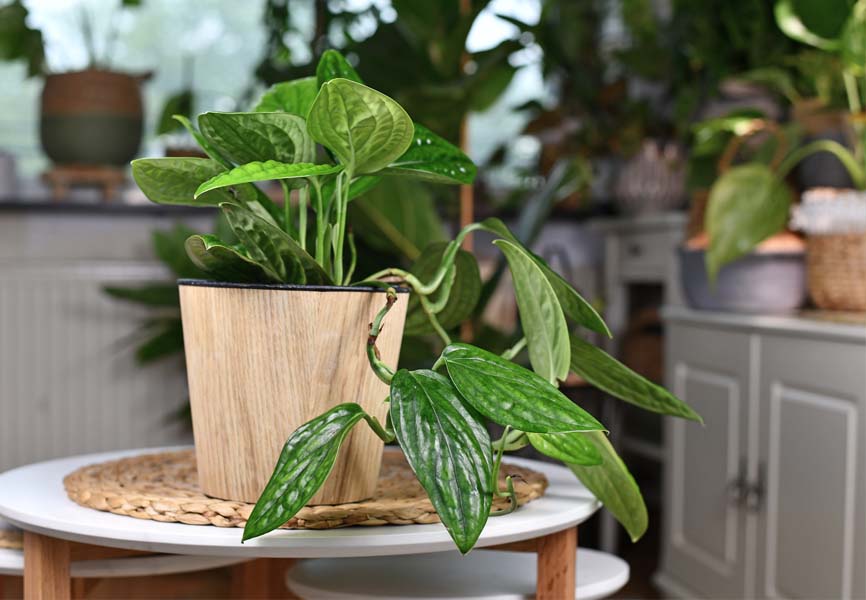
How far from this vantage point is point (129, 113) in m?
2.67

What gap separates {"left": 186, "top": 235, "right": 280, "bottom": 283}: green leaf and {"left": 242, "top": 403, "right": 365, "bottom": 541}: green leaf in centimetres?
13

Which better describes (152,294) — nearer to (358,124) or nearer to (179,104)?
(179,104)

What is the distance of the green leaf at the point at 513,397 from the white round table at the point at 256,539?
11 centimetres

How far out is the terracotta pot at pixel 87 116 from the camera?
Result: 2596 mm

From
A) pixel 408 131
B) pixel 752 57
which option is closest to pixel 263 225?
pixel 408 131

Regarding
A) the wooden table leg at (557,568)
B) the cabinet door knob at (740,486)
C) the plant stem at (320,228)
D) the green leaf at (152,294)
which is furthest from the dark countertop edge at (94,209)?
the wooden table leg at (557,568)

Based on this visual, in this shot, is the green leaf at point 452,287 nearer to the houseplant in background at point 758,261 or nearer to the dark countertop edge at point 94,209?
the houseplant in background at point 758,261

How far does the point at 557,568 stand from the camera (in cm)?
78

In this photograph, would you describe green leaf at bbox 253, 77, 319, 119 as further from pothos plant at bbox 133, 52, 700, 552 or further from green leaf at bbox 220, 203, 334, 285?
green leaf at bbox 220, 203, 334, 285

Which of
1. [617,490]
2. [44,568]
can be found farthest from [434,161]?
[44,568]

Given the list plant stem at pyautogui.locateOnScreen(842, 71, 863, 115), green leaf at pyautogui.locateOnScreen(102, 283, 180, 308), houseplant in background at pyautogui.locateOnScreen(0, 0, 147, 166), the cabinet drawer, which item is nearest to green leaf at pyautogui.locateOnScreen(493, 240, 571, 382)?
plant stem at pyautogui.locateOnScreen(842, 71, 863, 115)

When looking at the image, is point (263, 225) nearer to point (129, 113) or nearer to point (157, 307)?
point (157, 307)

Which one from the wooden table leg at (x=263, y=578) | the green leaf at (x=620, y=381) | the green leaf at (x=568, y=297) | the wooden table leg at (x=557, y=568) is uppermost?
the green leaf at (x=568, y=297)

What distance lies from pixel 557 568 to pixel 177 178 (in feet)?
1.36
